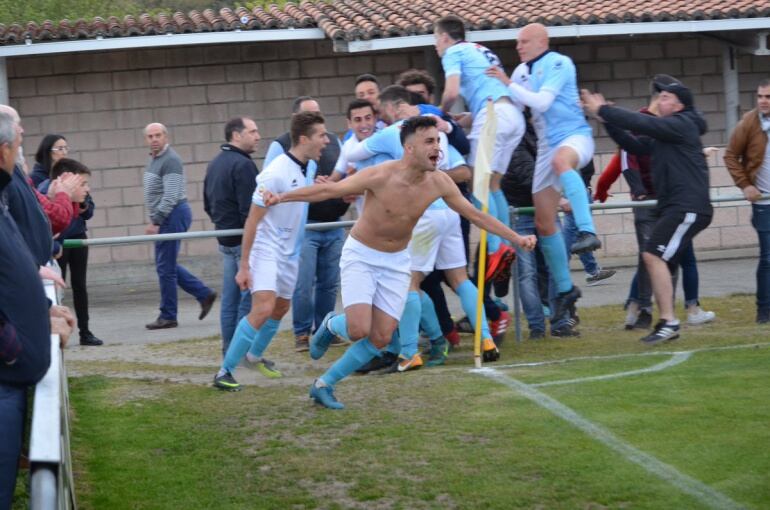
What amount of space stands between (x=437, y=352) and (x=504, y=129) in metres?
1.99

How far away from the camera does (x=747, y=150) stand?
1195cm

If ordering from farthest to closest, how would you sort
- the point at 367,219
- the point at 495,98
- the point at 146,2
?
the point at 146,2 < the point at 495,98 < the point at 367,219

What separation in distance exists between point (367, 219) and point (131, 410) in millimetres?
2029

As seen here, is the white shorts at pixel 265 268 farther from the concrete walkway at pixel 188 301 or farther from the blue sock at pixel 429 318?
the concrete walkway at pixel 188 301

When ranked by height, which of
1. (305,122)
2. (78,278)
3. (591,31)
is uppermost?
(591,31)

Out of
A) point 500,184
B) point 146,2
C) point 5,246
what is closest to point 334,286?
point 500,184

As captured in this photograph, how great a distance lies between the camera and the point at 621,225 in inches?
705

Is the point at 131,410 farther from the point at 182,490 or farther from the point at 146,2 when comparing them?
the point at 146,2

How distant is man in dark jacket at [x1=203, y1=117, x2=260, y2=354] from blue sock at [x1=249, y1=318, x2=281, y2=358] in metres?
0.68

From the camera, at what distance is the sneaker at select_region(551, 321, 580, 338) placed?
452 inches

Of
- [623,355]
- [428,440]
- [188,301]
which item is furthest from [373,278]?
[188,301]

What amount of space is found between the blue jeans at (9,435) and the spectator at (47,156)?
7.29 m

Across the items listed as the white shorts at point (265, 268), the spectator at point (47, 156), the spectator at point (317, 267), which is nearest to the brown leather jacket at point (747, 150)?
the spectator at point (317, 267)

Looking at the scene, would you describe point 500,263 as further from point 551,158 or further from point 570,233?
point 570,233
